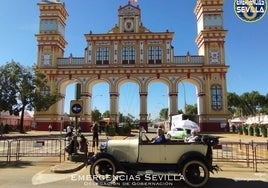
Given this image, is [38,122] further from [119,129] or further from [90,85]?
[119,129]

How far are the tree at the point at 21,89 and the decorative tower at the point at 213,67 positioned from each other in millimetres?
23910

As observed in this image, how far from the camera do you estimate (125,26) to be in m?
55.9

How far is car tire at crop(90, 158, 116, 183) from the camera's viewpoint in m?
9.77

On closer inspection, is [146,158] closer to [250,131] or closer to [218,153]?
[218,153]

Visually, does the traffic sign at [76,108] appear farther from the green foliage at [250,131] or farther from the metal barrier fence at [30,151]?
the green foliage at [250,131]

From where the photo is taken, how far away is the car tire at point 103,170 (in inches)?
384

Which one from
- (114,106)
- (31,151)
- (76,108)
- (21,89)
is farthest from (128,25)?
(76,108)

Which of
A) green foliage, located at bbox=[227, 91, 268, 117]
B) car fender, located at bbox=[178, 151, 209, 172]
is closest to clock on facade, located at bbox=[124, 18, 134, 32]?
car fender, located at bbox=[178, 151, 209, 172]

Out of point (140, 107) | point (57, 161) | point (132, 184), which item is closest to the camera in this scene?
point (132, 184)

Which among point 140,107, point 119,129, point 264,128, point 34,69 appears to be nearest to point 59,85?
point 34,69

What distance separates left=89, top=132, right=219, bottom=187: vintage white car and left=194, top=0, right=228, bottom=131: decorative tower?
141 feet

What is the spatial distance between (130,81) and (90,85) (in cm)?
684

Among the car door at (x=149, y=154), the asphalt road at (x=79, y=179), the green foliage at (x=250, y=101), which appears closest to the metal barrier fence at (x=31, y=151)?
the asphalt road at (x=79, y=179)

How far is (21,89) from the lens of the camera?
4325cm
